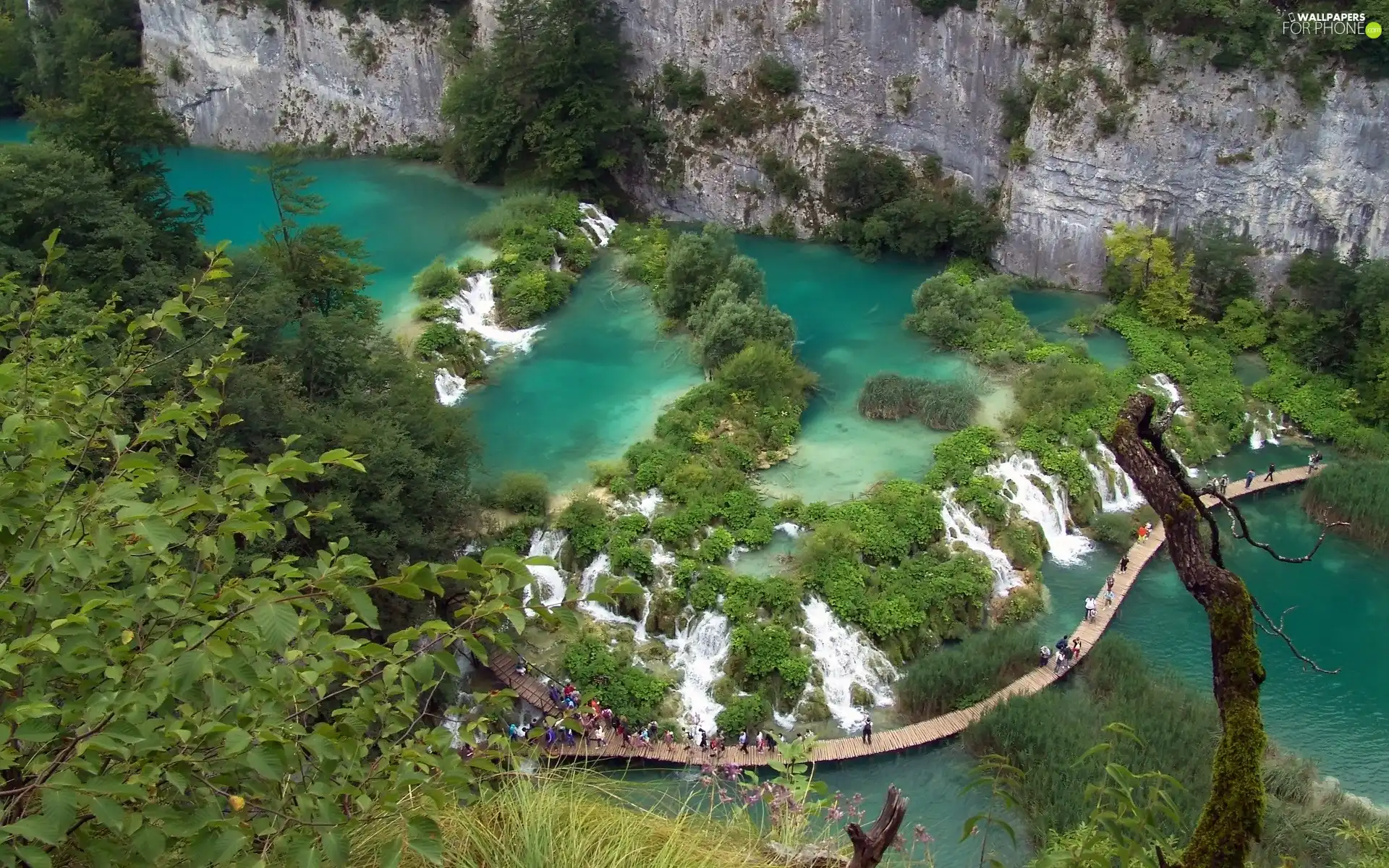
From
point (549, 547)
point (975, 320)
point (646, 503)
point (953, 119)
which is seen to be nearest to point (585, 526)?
point (549, 547)

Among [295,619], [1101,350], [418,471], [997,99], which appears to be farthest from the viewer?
[997,99]

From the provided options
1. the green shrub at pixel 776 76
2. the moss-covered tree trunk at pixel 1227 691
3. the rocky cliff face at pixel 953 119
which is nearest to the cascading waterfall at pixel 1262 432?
the rocky cliff face at pixel 953 119

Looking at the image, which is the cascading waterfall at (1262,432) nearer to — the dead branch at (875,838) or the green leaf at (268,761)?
the dead branch at (875,838)

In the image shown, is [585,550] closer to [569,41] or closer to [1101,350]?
[1101,350]

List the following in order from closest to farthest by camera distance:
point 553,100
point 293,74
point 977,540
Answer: point 977,540
point 553,100
point 293,74

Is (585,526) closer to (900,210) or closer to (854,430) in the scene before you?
(854,430)

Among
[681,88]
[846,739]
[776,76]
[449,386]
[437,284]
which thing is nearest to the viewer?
[846,739]

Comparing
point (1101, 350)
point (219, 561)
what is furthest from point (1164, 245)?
point (219, 561)
